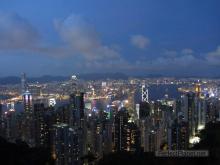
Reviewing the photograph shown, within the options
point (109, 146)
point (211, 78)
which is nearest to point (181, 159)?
point (109, 146)

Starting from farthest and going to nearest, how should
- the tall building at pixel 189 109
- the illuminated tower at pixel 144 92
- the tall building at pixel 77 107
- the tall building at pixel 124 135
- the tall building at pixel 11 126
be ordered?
the illuminated tower at pixel 144 92, the tall building at pixel 77 107, the tall building at pixel 189 109, the tall building at pixel 11 126, the tall building at pixel 124 135

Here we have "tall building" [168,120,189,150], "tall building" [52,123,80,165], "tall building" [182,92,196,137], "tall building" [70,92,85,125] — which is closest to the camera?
"tall building" [52,123,80,165]

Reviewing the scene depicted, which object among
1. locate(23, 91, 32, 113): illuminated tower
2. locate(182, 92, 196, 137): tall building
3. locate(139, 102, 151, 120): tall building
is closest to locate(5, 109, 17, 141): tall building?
locate(23, 91, 32, 113): illuminated tower

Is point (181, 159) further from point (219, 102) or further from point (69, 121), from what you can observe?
point (219, 102)

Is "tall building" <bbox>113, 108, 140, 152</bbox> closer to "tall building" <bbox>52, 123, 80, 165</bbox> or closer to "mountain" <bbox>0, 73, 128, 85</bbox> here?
"tall building" <bbox>52, 123, 80, 165</bbox>

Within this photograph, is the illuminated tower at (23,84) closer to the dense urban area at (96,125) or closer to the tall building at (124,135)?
the dense urban area at (96,125)

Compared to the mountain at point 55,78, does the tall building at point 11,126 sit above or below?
below

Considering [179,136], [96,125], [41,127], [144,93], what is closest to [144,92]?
[144,93]

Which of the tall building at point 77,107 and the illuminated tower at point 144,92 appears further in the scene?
the illuminated tower at point 144,92

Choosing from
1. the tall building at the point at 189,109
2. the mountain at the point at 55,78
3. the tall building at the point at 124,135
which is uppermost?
the mountain at the point at 55,78

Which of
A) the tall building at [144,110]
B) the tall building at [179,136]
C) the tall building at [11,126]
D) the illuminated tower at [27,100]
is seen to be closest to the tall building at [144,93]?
the tall building at [144,110]

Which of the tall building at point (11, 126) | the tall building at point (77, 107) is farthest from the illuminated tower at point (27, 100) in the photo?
the tall building at point (77, 107)

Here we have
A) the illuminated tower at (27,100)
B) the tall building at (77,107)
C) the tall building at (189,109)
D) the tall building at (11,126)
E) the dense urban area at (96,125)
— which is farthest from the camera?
the illuminated tower at (27,100)
